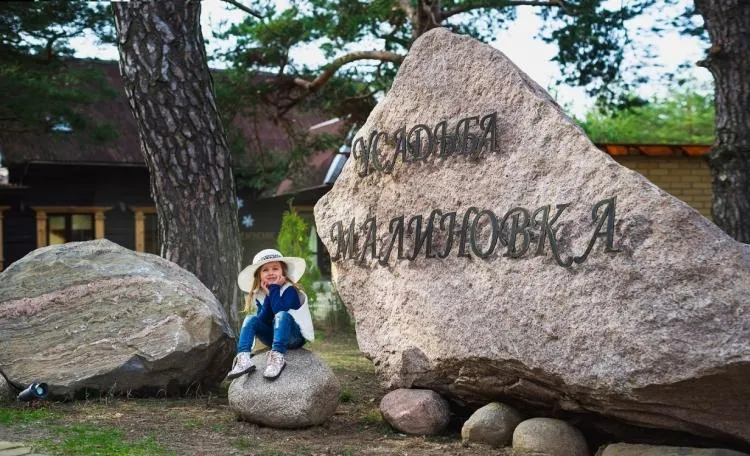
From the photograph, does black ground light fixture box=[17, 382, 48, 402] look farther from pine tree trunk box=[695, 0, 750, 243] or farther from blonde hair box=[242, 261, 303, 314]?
pine tree trunk box=[695, 0, 750, 243]

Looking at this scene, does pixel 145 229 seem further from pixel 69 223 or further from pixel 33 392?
pixel 33 392

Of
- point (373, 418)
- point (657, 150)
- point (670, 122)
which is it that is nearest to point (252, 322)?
point (373, 418)

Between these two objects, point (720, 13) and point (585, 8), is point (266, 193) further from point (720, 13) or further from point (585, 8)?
point (720, 13)

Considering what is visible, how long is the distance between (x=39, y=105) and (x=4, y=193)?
5.28 metres

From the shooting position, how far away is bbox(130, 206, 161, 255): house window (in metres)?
19.2

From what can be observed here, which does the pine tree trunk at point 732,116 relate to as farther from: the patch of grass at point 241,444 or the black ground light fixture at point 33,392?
the black ground light fixture at point 33,392

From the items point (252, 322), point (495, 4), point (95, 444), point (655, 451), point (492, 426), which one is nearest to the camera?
point (655, 451)

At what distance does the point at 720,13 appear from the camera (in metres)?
8.53

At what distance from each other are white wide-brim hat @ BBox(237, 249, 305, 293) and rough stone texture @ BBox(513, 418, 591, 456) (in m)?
1.85

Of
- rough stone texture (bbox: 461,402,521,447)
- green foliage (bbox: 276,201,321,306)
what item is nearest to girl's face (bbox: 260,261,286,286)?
rough stone texture (bbox: 461,402,521,447)

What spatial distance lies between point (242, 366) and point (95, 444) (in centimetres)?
105

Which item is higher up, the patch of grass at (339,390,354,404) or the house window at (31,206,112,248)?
the house window at (31,206,112,248)

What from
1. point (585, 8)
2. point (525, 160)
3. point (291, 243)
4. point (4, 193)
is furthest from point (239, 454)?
point (4, 193)

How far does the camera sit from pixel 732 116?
846 centimetres
